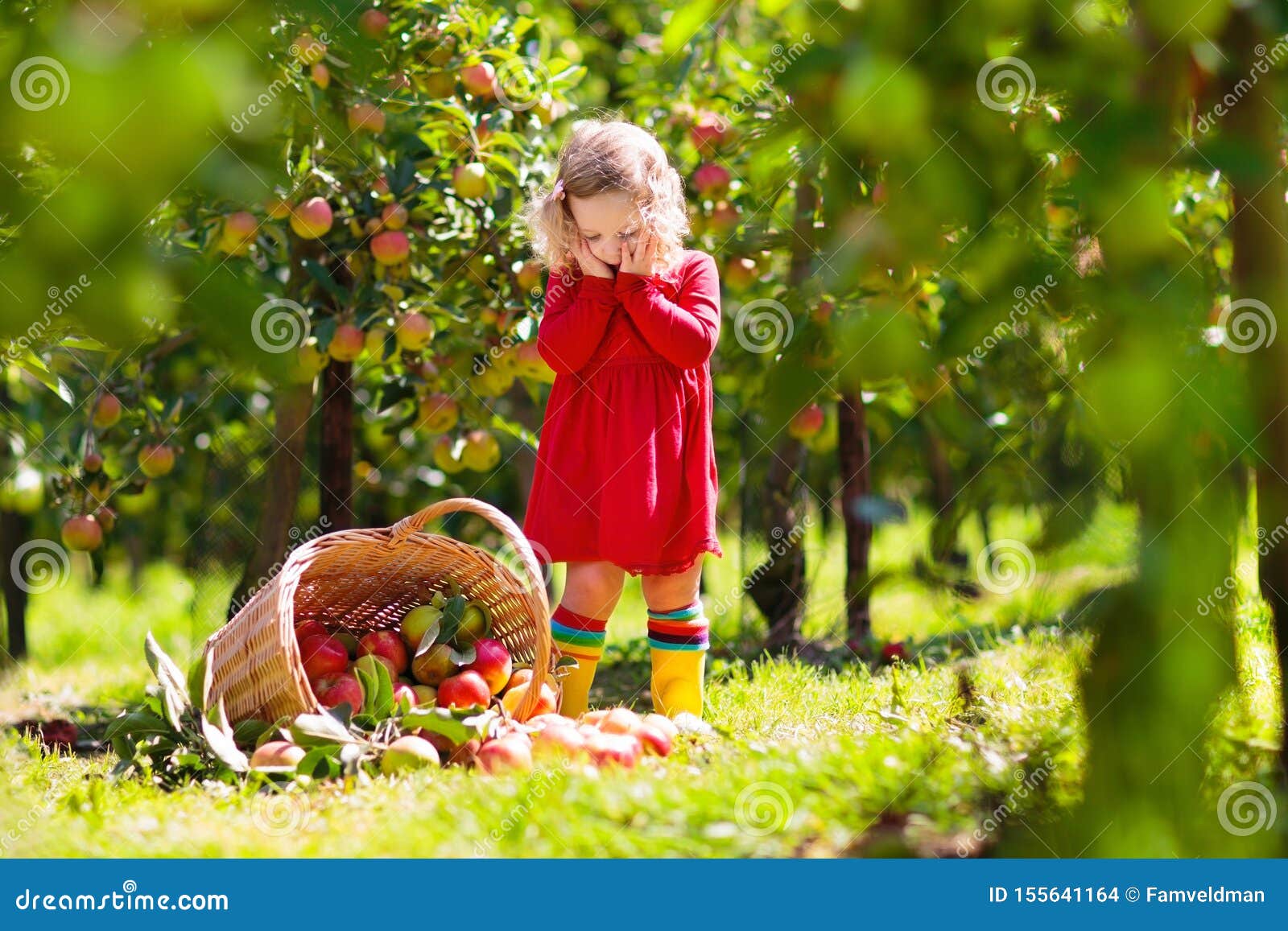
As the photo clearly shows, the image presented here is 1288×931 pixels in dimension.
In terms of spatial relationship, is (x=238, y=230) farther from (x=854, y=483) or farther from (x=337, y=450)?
(x=854, y=483)

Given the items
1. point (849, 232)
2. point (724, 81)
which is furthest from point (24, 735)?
point (849, 232)

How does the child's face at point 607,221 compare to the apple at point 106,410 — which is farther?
the apple at point 106,410

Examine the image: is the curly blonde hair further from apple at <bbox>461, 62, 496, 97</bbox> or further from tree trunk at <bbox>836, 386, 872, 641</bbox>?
tree trunk at <bbox>836, 386, 872, 641</bbox>

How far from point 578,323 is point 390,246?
655 mm

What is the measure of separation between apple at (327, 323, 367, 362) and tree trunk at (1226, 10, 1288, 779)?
1988 mm

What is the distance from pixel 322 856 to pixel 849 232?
1.07 metres

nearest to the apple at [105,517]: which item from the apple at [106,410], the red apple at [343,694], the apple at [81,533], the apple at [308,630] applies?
the apple at [81,533]

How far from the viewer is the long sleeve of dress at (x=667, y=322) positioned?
6.45ft

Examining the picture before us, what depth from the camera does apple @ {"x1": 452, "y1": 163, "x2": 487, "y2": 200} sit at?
7.86 feet

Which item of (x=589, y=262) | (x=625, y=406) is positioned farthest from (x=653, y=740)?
(x=589, y=262)

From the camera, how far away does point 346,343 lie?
244cm

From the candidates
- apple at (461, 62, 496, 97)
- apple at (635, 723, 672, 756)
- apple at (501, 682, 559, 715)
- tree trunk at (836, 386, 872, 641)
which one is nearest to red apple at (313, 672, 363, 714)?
apple at (501, 682, 559, 715)

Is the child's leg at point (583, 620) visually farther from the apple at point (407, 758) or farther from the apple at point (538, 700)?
the apple at point (407, 758)

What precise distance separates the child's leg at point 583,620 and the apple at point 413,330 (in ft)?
2.16
